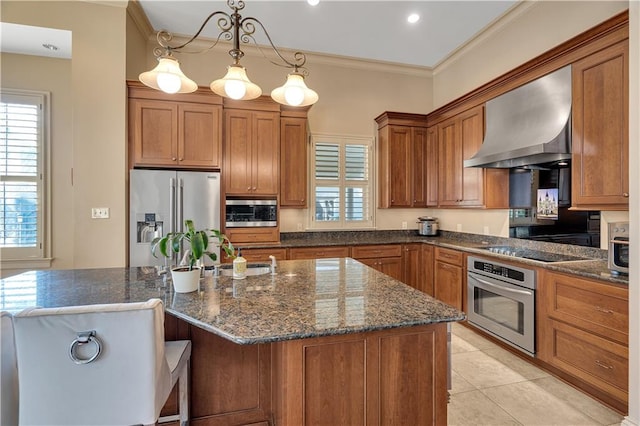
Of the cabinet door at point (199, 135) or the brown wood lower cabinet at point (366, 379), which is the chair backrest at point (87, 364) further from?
the cabinet door at point (199, 135)

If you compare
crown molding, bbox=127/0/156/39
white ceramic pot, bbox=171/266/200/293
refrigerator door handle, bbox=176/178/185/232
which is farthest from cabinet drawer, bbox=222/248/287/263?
crown molding, bbox=127/0/156/39

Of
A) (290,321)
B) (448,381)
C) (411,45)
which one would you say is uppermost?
(411,45)

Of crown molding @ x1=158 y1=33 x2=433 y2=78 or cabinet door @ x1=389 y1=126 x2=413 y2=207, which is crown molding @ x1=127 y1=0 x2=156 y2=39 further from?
cabinet door @ x1=389 y1=126 x2=413 y2=207

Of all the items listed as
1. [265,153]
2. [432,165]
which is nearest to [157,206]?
[265,153]

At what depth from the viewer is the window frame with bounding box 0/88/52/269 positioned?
3.50 meters

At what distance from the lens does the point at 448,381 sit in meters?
1.39

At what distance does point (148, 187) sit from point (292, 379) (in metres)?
2.84

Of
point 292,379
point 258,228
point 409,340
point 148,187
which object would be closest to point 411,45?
point 258,228

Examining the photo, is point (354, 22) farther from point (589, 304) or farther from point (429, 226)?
point (589, 304)

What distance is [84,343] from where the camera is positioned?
41.6 inches

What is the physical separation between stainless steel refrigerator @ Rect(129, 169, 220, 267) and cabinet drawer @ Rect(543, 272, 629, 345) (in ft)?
10.7

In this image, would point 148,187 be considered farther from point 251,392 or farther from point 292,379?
point 292,379

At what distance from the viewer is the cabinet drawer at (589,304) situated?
2000 mm

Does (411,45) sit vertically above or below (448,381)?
above
